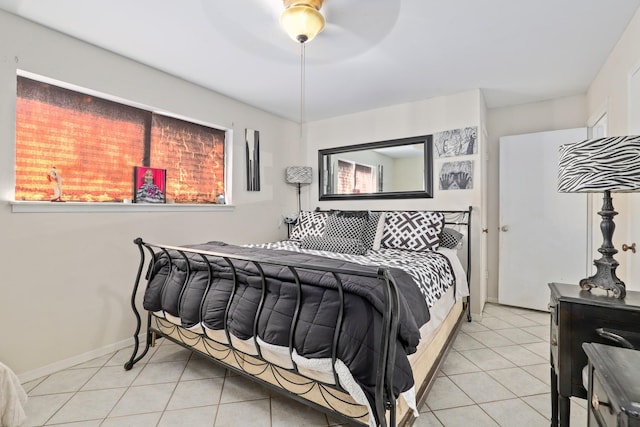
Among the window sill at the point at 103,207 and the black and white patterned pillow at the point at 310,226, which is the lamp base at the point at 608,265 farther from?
the window sill at the point at 103,207

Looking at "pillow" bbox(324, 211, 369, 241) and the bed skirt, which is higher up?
"pillow" bbox(324, 211, 369, 241)

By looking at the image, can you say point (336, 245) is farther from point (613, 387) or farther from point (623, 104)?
point (623, 104)

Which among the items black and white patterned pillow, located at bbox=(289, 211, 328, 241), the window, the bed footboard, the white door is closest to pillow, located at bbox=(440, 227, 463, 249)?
the white door

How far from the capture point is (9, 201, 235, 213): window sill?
2031 mm

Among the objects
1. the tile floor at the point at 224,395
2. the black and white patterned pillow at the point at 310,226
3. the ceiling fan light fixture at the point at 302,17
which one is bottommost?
the tile floor at the point at 224,395

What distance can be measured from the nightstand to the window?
310cm

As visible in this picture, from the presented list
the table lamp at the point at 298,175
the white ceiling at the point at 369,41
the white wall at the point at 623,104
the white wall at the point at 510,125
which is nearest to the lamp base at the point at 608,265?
the white wall at the point at 623,104

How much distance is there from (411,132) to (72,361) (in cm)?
379

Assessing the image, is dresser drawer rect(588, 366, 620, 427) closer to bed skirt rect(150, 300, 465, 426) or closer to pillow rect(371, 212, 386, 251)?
bed skirt rect(150, 300, 465, 426)

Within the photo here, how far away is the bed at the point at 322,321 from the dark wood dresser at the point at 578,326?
587mm

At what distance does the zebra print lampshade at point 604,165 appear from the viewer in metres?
1.19

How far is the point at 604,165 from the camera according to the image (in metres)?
1.24

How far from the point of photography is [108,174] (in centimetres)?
256

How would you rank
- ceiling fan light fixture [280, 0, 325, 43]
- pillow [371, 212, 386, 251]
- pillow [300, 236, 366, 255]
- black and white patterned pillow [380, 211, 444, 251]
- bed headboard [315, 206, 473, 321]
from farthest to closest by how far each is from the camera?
bed headboard [315, 206, 473, 321]
pillow [371, 212, 386, 251]
black and white patterned pillow [380, 211, 444, 251]
pillow [300, 236, 366, 255]
ceiling fan light fixture [280, 0, 325, 43]
